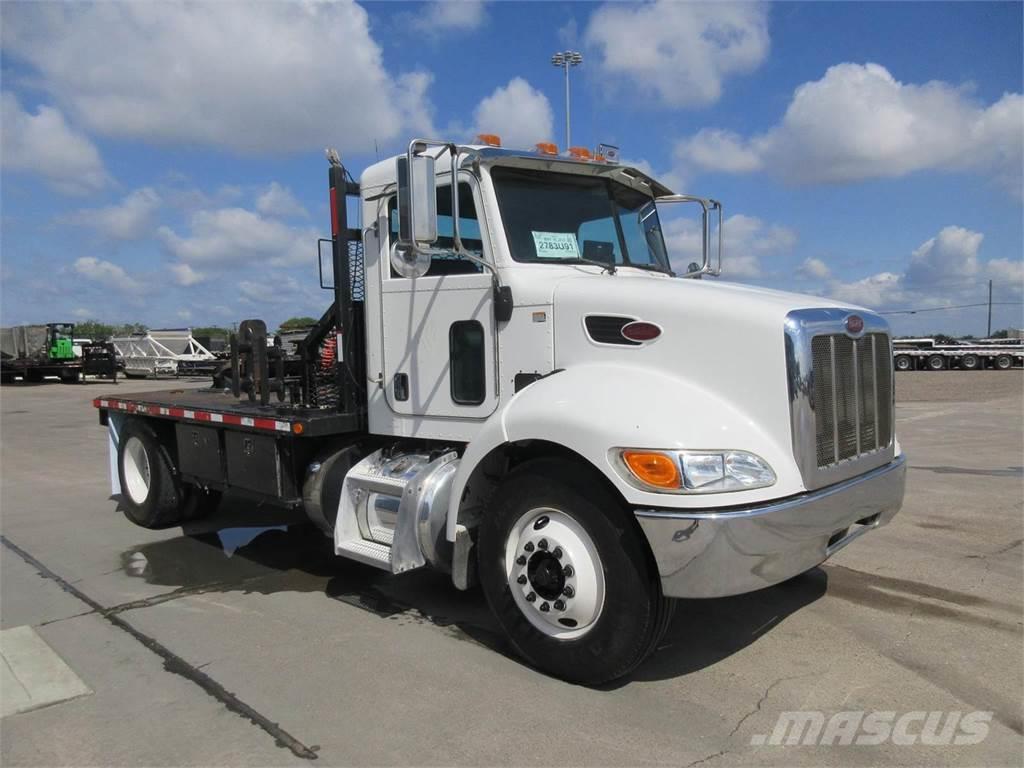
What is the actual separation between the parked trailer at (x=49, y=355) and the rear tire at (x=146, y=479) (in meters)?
30.3

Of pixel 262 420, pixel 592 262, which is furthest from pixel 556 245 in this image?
pixel 262 420

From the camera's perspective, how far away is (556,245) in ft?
15.3

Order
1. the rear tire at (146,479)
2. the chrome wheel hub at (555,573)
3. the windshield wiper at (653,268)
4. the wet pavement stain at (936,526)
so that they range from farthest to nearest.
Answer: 1. the rear tire at (146,479)
2. the wet pavement stain at (936,526)
3. the windshield wiper at (653,268)
4. the chrome wheel hub at (555,573)

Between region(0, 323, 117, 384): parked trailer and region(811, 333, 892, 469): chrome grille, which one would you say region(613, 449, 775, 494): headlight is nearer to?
region(811, 333, 892, 469): chrome grille

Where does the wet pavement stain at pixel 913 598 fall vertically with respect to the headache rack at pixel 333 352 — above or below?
below

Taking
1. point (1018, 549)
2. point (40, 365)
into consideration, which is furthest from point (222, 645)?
point (40, 365)

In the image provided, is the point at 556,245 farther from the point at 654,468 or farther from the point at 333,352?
the point at 333,352

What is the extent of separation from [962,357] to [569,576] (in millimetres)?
41011

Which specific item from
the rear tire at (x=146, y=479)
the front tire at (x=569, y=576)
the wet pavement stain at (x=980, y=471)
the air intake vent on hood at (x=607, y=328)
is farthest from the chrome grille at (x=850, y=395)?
the wet pavement stain at (x=980, y=471)

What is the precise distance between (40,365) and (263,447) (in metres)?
35.3

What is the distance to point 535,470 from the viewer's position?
3.92 metres

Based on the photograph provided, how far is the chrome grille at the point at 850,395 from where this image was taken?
3732 mm

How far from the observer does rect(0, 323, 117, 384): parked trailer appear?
3525 cm

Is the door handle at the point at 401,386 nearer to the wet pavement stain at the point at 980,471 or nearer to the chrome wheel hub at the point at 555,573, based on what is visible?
the chrome wheel hub at the point at 555,573
